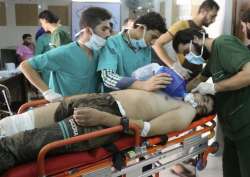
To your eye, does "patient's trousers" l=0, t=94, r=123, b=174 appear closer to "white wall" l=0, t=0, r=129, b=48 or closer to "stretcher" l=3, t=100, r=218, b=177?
"stretcher" l=3, t=100, r=218, b=177

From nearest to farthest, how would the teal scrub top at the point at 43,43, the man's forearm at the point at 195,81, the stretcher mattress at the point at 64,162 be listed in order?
the stretcher mattress at the point at 64,162 → the man's forearm at the point at 195,81 → the teal scrub top at the point at 43,43

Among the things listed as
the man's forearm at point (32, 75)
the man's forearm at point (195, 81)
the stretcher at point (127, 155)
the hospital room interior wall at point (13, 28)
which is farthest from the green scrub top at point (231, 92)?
the hospital room interior wall at point (13, 28)

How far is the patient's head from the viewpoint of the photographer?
6.02ft

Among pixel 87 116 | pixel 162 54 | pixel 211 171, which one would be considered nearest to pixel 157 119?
pixel 87 116

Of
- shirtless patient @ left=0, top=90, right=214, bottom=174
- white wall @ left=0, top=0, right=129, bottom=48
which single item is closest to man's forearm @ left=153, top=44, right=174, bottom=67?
shirtless patient @ left=0, top=90, right=214, bottom=174

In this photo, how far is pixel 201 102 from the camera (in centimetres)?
187

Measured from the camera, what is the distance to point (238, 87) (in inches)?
67.3

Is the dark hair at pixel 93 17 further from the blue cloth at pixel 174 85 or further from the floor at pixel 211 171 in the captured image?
the floor at pixel 211 171

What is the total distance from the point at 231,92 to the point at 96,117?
0.83 metres

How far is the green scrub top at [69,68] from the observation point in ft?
6.15

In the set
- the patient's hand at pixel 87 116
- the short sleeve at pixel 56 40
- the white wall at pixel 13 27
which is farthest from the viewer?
the white wall at pixel 13 27

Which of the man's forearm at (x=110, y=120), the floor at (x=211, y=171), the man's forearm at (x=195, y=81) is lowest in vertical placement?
the floor at (x=211, y=171)

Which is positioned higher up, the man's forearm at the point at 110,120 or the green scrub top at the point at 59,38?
the green scrub top at the point at 59,38

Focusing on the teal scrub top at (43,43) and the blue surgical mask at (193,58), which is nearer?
the blue surgical mask at (193,58)
